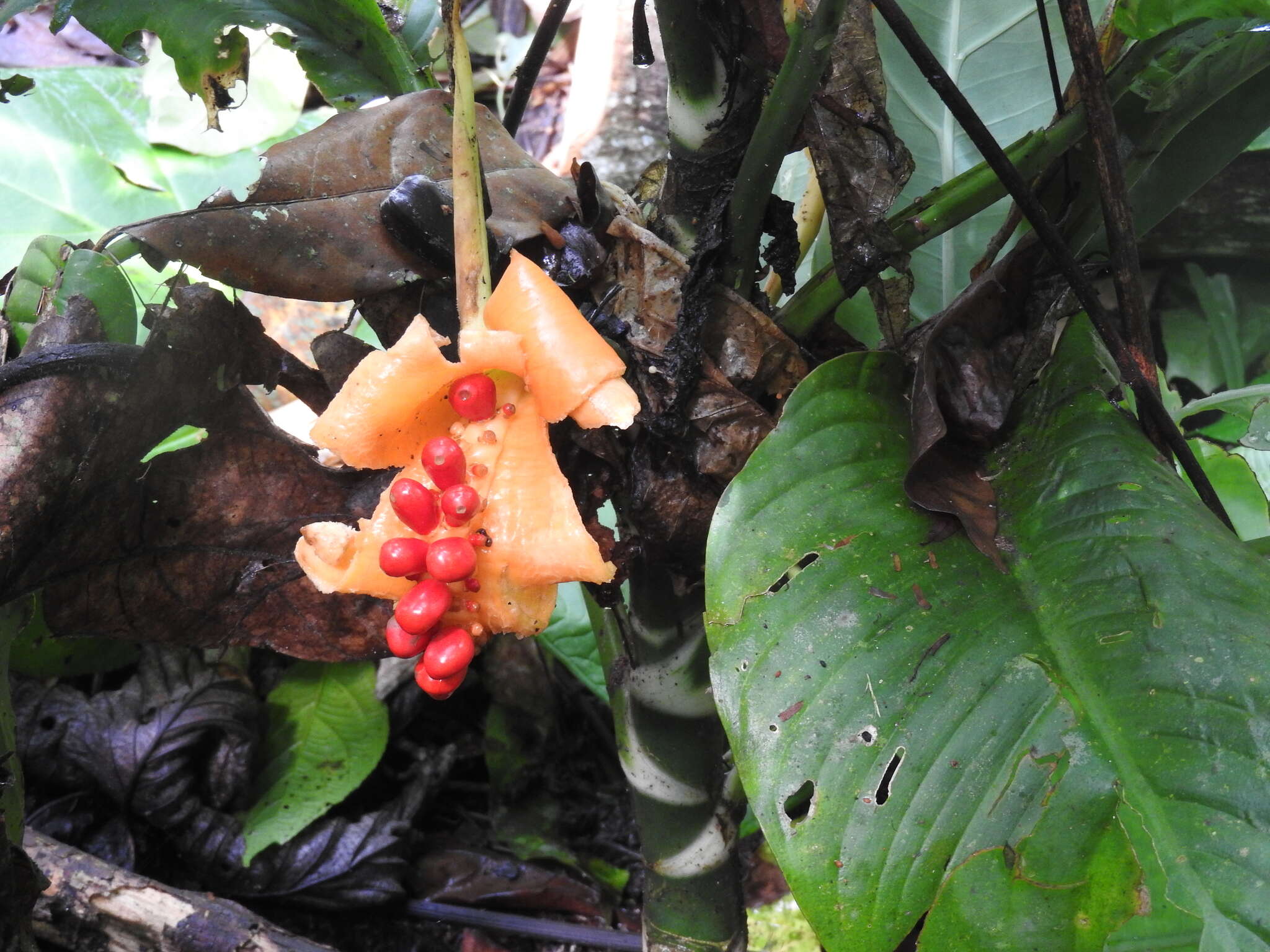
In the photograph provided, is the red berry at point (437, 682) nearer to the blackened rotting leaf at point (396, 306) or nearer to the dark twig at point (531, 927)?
the blackened rotting leaf at point (396, 306)

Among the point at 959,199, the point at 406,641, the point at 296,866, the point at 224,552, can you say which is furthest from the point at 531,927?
the point at 959,199

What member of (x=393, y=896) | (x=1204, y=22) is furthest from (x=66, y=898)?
(x=1204, y=22)

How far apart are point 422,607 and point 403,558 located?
0.03m

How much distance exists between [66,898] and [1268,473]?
165 cm

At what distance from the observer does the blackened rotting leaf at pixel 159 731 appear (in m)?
1.23

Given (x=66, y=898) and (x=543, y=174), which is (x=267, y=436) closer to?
(x=543, y=174)

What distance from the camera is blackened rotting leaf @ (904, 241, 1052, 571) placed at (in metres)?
0.71

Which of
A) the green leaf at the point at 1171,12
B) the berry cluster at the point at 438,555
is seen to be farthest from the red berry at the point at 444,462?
the green leaf at the point at 1171,12

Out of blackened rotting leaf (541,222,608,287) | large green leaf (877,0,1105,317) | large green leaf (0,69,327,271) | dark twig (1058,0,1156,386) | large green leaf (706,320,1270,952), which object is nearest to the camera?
large green leaf (706,320,1270,952)

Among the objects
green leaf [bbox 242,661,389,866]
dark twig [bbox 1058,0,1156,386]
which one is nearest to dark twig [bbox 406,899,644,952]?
green leaf [bbox 242,661,389,866]

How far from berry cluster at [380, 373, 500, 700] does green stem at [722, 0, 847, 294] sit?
25cm

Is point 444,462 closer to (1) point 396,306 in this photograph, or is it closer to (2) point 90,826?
(1) point 396,306

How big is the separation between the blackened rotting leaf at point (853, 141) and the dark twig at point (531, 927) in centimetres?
94

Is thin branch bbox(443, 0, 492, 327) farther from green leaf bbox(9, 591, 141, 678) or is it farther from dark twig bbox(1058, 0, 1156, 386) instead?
green leaf bbox(9, 591, 141, 678)
